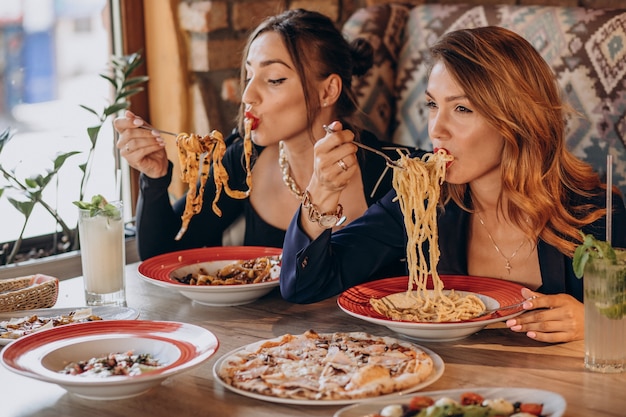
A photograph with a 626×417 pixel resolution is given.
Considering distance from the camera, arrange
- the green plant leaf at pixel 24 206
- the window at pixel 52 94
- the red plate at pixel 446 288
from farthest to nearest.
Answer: the window at pixel 52 94, the green plant leaf at pixel 24 206, the red plate at pixel 446 288

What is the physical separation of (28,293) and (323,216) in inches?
26.9

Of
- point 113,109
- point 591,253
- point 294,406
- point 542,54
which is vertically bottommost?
point 294,406

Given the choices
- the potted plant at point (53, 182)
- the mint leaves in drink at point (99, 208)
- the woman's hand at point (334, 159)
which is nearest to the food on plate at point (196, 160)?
the mint leaves in drink at point (99, 208)

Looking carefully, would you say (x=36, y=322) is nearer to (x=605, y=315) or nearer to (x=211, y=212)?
(x=211, y=212)

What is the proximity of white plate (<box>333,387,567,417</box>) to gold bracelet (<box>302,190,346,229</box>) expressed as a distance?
670 millimetres

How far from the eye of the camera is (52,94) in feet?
10.2

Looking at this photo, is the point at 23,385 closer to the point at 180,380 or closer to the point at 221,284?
the point at 180,380

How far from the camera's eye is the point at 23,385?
1.62 m

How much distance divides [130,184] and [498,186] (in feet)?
5.32

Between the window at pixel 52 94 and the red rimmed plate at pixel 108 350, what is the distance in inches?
50.3

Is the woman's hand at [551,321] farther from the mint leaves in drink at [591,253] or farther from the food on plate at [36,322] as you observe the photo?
the food on plate at [36,322]

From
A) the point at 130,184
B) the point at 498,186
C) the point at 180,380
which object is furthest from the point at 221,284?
the point at 130,184

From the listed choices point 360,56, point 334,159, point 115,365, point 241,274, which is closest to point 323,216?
point 334,159

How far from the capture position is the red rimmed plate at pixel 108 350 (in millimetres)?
1488
